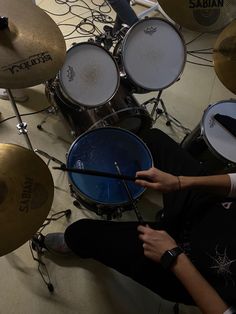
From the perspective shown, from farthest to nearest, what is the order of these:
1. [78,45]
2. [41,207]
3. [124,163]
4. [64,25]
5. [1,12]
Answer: [64,25] < [78,45] < [124,163] < [1,12] < [41,207]

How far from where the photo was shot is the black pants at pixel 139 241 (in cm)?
96

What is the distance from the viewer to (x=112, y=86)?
141 cm

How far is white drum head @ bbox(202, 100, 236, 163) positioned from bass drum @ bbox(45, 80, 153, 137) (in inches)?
12.1

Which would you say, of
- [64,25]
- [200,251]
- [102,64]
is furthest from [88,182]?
[64,25]

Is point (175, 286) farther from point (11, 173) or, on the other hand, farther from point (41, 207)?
point (11, 173)

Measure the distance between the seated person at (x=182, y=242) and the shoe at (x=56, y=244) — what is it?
9.0 inches

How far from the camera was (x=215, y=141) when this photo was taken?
1345 mm

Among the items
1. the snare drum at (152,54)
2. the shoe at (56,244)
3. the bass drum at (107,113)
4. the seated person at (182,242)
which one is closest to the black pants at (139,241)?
the seated person at (182,242)

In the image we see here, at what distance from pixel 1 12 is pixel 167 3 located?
0.65 metres

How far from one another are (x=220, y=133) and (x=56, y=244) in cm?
89

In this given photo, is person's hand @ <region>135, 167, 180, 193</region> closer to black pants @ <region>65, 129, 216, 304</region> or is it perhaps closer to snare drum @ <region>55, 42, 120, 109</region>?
black pants @ <region>65, 129, 216, 304</region>

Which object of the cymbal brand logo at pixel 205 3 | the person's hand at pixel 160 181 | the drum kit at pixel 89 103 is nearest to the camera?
the drum kit at pixel 89 103

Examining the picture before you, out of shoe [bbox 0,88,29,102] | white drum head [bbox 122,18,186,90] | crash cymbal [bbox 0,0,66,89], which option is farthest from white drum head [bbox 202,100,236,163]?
shoe [bbox 0,88,29,102]

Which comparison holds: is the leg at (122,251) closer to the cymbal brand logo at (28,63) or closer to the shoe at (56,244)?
the shoe at (56,244)
